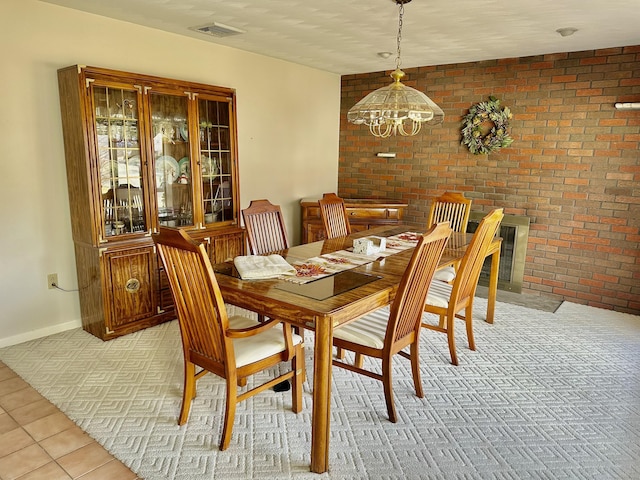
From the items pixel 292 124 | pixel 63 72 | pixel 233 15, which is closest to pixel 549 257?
pixel 292 124

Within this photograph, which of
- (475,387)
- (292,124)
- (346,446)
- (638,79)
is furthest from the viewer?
(292,124)

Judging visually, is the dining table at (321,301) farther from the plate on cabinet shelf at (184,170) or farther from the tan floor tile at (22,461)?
the plate on cabinet shelf at (184,170)

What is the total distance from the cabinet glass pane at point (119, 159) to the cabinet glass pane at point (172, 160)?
0.59ft

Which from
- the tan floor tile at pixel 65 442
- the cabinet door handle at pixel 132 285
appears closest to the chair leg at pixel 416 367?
the tan floor tile at pixel 65 442

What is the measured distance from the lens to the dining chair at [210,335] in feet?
6.15

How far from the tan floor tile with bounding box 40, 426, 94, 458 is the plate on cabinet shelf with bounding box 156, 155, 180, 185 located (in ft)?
6.40

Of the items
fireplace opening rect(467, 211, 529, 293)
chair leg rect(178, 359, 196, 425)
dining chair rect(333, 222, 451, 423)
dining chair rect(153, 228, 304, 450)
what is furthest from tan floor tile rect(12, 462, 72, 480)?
fireplace opening rect(467, 211, 529, 293)

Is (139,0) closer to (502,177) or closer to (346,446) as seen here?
(346,446)

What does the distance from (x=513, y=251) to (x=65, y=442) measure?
4.16 m

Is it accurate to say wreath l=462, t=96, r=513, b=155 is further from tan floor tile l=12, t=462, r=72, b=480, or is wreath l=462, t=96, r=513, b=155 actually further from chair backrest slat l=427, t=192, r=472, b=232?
tan floor tile l=12, t=462, r=72, b=480

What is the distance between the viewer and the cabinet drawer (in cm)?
487

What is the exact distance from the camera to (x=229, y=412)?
203 centimetres

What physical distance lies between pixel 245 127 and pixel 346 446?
3.31 metres

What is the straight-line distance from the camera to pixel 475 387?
8.79 ft
